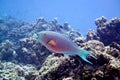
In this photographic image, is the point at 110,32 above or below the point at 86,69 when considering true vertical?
above

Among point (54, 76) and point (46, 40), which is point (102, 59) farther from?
point (46, 40)

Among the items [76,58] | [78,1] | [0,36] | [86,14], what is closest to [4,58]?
[0,36]

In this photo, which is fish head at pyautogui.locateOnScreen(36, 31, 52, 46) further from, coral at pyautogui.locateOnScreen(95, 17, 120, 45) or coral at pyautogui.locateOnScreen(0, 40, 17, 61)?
coral at pyautogui.locateOnScreen(0, 40, 17, 61)

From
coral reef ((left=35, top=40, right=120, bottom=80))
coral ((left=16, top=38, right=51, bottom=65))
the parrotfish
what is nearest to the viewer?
the parrotfish

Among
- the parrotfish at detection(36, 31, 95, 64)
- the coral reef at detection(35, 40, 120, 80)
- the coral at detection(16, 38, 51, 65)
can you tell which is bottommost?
the parrotfish at detection(36, 31, 95, 64)

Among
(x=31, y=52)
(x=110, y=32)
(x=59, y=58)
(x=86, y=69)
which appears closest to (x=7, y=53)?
(x=31, y=52)

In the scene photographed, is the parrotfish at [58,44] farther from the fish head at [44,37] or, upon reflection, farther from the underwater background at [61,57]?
the underwater background at [61,57]

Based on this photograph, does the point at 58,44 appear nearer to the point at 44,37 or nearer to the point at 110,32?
the point at 44,37

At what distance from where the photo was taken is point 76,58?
5340 millimetres

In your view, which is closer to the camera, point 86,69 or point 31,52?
point 86,69

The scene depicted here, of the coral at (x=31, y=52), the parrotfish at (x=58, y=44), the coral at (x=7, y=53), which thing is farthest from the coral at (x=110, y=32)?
the parrotfish at (x=58, y=44)

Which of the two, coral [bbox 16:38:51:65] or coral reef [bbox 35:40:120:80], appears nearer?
coral reef [bbox 35:40:120:80]

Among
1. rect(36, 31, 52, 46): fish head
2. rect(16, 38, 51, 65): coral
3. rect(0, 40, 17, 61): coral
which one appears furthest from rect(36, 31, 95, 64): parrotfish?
rect(0, 40, 17, 61): coral

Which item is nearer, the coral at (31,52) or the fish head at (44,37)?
the fish head at (44,37)
